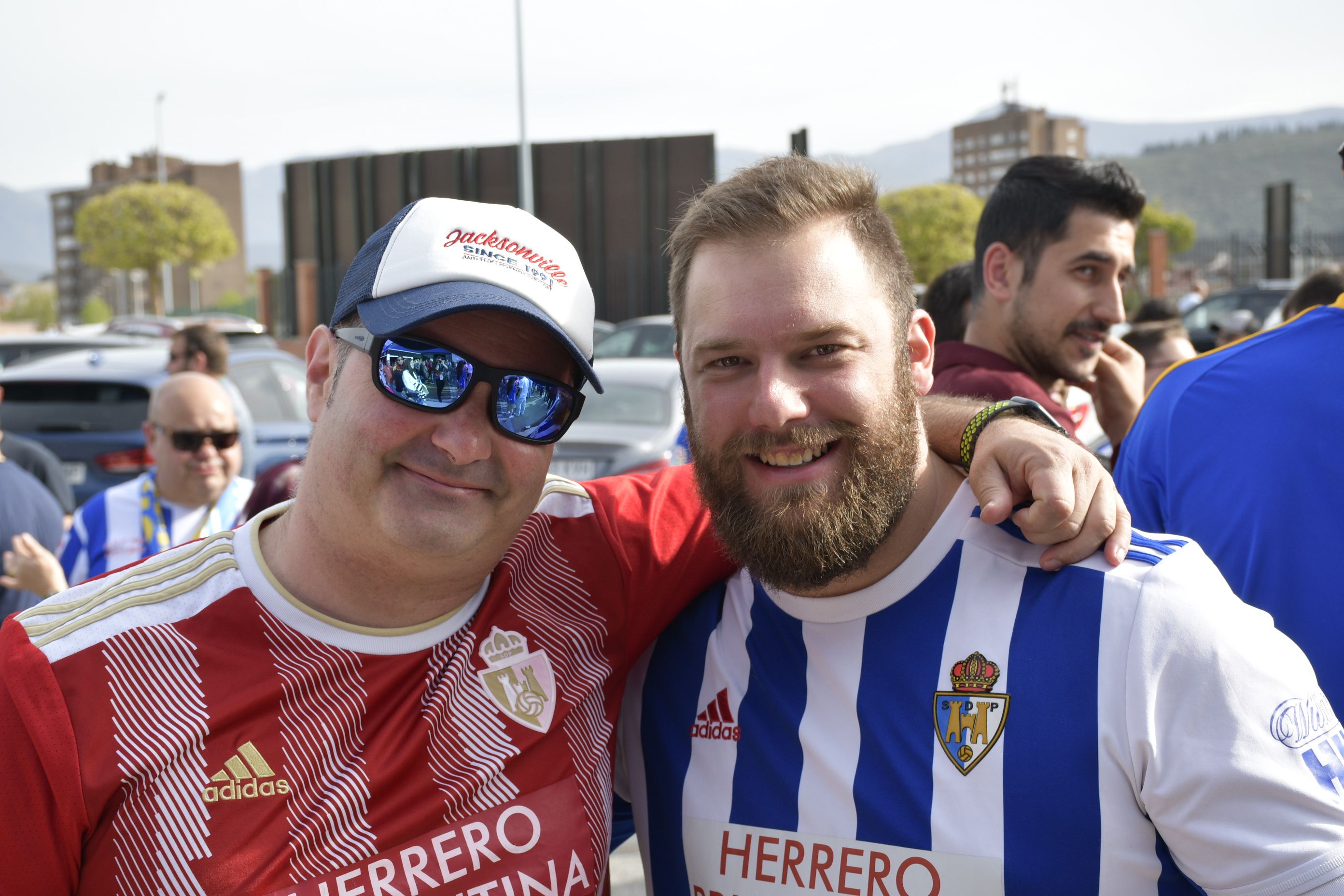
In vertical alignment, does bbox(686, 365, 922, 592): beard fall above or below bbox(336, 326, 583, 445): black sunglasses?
below

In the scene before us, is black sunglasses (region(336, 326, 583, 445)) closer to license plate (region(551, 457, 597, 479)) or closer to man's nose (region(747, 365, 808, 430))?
man's nose (region(747, 365, 808, 430))

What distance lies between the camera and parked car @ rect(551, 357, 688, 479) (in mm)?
7625

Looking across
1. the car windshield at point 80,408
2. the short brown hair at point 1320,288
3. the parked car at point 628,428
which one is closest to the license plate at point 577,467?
the parked car at point 628,428

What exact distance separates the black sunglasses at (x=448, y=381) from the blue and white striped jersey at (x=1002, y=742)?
597 mm

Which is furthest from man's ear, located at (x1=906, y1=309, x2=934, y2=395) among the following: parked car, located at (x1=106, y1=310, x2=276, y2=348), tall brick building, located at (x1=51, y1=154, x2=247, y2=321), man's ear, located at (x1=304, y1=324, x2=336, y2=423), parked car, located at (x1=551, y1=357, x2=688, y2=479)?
tall brick building, located at (x1=51, y1=154, x2=247, y2=321)

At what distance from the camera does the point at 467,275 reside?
6.55ft

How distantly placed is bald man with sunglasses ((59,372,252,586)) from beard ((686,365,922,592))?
133 inches

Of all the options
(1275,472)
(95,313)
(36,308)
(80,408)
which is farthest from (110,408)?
(36,308)

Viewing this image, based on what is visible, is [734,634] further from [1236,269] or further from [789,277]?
[1236,269]

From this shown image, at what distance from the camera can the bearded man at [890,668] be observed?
5.42 ft

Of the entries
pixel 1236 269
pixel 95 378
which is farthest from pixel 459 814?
pixel 1236 269

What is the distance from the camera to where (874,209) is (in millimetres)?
2203

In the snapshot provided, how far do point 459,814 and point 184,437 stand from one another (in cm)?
352

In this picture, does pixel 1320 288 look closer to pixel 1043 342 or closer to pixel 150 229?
pixel 1043 342
